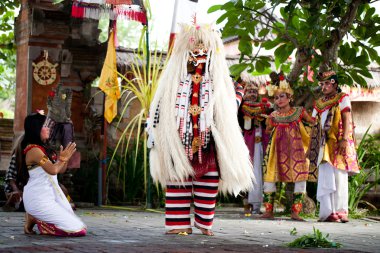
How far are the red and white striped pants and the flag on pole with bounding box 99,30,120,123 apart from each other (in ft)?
14.3

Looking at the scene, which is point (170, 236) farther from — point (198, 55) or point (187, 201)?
point (198, 55)

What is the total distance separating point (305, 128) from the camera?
9938 millimetres

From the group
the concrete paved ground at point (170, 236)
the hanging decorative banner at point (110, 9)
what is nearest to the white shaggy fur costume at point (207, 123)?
the concrete paved ground at point (170, 236)

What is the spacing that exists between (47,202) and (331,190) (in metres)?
4.03

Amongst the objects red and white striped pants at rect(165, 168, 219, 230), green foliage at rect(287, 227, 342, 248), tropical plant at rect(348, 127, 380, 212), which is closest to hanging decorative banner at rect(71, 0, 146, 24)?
tropical plant at rect(348, 127, 380, 212)

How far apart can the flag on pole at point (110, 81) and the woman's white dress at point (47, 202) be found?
4.22 m

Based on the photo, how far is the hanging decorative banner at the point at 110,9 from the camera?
10766 millimetres

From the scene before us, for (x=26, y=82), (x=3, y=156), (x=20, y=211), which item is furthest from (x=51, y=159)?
(x=3, y=156)

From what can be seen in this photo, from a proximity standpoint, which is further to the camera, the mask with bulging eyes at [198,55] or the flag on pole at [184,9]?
the flag on pole at [184,9]

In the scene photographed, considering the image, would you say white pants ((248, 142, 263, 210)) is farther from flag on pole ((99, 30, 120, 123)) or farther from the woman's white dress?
the woman's white dress

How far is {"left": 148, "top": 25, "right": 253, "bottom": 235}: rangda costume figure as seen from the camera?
681 centimetres

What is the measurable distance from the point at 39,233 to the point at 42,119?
1.03 m

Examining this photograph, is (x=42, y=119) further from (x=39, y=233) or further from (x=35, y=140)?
(x=39, y=233)

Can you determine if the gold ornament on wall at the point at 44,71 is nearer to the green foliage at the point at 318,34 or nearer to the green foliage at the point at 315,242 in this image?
the green foliage at the point at 318,34
